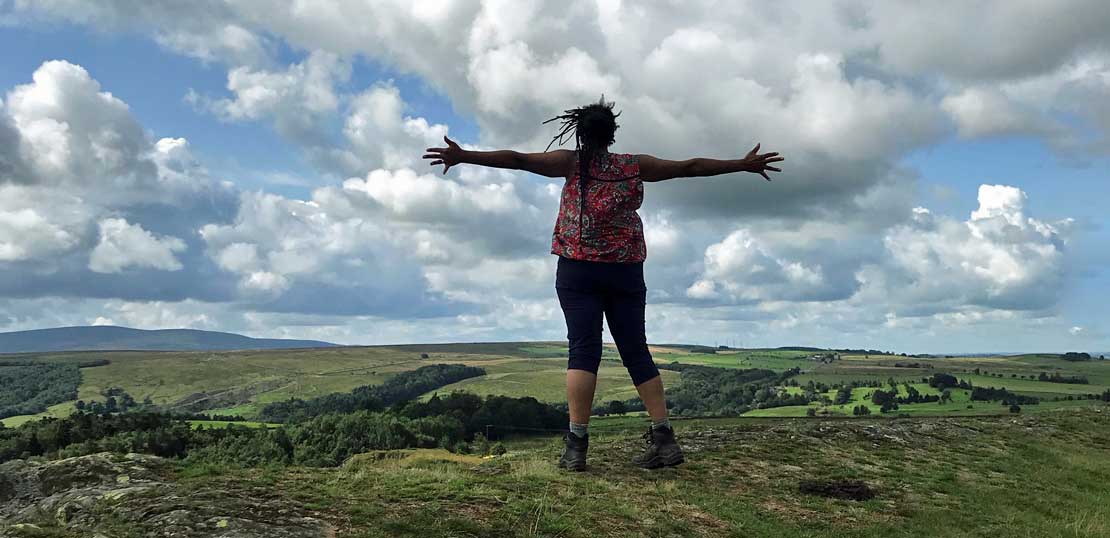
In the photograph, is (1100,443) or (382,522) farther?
(1100,443)

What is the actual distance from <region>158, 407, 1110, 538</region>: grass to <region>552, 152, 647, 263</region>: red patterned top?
7.36 feet

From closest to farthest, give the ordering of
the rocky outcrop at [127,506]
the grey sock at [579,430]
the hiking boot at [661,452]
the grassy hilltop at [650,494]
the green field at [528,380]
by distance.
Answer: the rocky outcrop at [127,506] < the grassy hilltop at [650,494] < the grey sock at [579,430] < the hiking boot at [661,452] < the green field at [528,380]

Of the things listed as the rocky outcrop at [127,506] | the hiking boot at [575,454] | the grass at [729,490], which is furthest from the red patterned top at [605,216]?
the rocky outcrop at [127,506]

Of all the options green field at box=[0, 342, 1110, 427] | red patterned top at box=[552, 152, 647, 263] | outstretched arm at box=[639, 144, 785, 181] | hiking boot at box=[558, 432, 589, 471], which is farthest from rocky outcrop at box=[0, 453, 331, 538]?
green field at box=[0, 342, 1110, 427]

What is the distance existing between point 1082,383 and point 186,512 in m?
155

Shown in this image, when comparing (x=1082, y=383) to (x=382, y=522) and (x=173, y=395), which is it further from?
(x=173, y=395)

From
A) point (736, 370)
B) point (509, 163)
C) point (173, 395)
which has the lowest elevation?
point (173, 395)

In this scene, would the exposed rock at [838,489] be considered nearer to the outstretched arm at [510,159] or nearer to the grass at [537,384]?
the outstretched arm at [510,159]

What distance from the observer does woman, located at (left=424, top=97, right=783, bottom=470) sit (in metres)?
6.61

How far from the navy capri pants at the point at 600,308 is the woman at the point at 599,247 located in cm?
1

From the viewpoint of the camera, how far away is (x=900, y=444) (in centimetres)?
972

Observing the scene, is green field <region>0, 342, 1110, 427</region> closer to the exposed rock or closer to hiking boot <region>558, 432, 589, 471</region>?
the exposed rock

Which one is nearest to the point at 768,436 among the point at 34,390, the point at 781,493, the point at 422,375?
the point at 781,493

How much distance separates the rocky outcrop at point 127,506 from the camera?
12.9 feet
